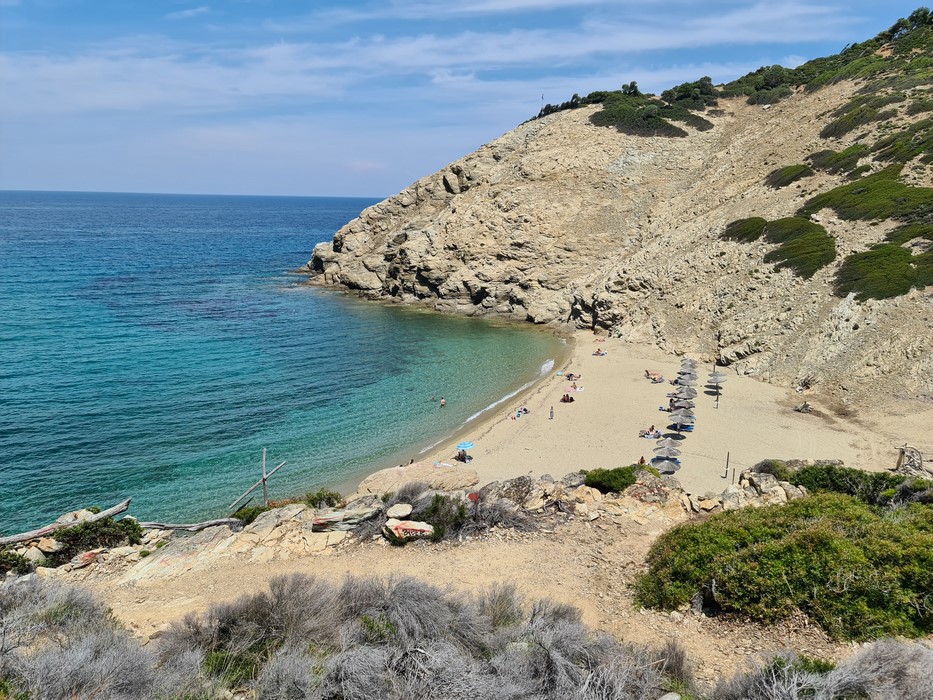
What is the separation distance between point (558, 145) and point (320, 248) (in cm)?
3069

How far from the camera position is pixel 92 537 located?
13430 millimetres

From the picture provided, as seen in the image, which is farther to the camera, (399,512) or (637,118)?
(637,118)

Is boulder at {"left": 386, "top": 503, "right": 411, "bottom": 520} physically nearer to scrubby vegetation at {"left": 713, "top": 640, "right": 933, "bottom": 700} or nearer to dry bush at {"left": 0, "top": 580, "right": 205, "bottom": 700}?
dry bush at {"left": 0, "top": 580, "right": 205, "bottom": 700}

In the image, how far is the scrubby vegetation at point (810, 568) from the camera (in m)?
8.50

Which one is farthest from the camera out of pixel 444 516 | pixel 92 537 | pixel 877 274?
pixel 877 274

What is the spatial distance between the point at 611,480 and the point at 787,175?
136ft

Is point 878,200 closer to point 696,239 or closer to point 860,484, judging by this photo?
point 696,239

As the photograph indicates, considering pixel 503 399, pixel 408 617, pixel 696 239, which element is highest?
pixel 696 239

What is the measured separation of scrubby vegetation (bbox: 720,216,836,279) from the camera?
3578cm

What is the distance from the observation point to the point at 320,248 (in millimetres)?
69688

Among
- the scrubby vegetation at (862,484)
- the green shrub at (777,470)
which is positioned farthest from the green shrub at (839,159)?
the scrubby vegetation at (862,484)

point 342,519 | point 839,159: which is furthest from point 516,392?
point 839,159

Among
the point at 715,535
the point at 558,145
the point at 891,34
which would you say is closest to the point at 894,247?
the point at 715,535

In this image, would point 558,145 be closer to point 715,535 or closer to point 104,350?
point 104,350
